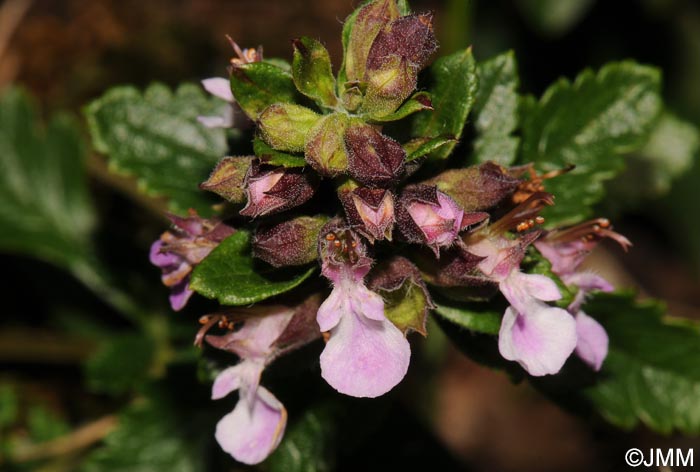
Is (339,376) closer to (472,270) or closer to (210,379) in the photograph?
(472,270)

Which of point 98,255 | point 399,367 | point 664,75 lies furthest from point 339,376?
point 664,75

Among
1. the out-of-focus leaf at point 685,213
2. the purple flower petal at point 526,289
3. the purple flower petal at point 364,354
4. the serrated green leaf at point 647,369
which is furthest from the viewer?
the out-of-focus leaf at point 685,213

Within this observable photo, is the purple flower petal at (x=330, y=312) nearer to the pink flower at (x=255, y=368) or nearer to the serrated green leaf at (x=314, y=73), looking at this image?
the pink flower at (x=255, y=368)

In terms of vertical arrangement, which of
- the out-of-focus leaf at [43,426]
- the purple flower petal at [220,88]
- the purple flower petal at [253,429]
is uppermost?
the purple flower petal at [220,88]

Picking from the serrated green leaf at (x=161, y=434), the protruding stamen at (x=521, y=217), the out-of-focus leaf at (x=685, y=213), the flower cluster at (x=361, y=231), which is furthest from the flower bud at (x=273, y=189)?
the out-of-focus leaf at (x=685, y=213)

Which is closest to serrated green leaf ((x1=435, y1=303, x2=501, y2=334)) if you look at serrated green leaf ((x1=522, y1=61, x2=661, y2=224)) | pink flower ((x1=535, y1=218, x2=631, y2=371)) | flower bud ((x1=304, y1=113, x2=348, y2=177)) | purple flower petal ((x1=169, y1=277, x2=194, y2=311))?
pink flower ((x1=535, y1=218, x2=631, y2=371))

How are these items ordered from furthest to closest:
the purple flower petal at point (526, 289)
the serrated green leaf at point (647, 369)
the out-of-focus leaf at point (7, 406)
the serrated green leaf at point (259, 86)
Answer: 1. the out-of-focus leaf at point (7, 406)
2. the serrated green leaf at point (647, 369)
3. the serrated green leaf at point (259, 86)
4. the purple flower petal at point (526, 289)

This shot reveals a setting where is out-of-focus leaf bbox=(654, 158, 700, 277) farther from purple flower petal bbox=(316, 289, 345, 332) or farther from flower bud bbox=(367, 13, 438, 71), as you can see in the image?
purple flower petal bbox=(316, 289, 345, 332)
